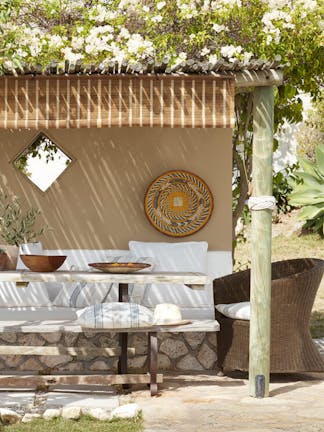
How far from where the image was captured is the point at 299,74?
960cm

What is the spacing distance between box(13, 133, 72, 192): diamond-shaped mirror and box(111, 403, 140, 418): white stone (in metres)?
3.22

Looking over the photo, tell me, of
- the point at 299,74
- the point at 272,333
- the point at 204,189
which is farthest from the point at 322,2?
the point at 272,333

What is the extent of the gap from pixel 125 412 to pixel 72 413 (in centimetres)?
32

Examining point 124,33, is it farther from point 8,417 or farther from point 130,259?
point 8,417

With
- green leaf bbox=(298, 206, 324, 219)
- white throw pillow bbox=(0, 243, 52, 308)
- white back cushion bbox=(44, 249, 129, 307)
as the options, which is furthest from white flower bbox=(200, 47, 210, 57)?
green leaf bbox=(298, 206, 324, 219)

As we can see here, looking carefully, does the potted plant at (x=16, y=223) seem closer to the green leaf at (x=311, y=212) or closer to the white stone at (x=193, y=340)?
the white stone at (x=193, y=340)

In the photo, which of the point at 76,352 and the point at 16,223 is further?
the point at 16,223

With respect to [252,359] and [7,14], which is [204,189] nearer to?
[252,359]

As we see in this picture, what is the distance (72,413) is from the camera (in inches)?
223

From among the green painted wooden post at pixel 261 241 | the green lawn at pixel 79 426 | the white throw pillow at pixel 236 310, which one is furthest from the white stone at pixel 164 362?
the green lawn at pixel 79 426

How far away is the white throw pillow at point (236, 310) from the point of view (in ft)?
23.2

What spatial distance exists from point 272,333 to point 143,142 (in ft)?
7.91

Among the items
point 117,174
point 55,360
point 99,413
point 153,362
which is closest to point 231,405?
point 153,362

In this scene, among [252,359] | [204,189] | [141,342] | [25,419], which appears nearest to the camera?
[25,419]
